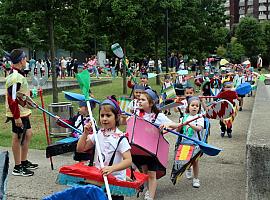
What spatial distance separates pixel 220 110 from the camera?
5.72 metres

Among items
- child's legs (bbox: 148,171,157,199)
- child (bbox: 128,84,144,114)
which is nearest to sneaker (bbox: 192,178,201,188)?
child's legs (bbox: 148,171,157,199)

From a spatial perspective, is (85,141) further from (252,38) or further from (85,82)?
(252,38)

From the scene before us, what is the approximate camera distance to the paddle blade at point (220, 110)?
5686 mm

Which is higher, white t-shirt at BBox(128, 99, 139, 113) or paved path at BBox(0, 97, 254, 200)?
white t-shirt at BBox(128, 99, 139, 113)

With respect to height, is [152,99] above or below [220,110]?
above

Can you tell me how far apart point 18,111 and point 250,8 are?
297ft

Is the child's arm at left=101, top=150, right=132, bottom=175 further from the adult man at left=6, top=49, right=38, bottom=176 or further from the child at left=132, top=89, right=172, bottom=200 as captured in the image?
the adult man at left=6, top=49, right=38, bottom=176

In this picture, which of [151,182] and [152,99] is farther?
[152,99]

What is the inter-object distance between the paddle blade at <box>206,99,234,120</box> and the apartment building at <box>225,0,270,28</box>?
283 feet

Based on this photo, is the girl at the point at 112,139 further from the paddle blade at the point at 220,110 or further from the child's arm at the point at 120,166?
the paddle blade at the point at 220,110

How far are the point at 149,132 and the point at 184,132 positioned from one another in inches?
48.0

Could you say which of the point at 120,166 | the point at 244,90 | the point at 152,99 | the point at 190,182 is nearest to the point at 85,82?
the point at 120,166

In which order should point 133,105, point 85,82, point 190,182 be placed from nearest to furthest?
point 85,82
point 190,182
point 133,105

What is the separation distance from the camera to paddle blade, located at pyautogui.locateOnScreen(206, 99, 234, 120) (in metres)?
5.69
